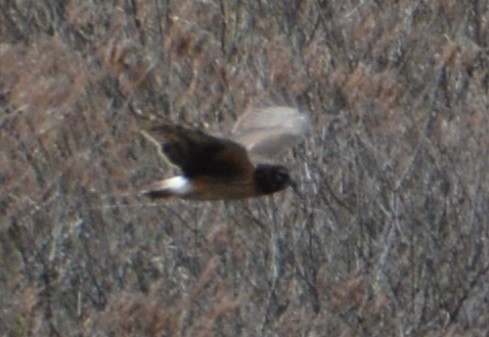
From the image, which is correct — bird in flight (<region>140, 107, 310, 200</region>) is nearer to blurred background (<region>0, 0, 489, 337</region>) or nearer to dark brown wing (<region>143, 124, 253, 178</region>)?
dark brown wing (<region>143, 124, 253, 178</region>)

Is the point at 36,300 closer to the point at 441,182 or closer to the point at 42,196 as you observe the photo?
the point at 42,196

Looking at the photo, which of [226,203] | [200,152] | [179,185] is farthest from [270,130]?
[200,152]

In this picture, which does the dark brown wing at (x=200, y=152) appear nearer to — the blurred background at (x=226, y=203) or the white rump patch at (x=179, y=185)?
the white rump patch at (x=179, y=185)

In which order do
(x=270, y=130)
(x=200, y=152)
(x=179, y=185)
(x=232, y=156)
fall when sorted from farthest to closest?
1. (x=270, y=130)
2. (x=179, y=185)
3. (x=232, y=156)
4. (x=200, y=152)

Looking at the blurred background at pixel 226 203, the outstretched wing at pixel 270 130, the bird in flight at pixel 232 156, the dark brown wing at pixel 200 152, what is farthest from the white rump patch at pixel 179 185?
the blurred background at pixel 226 203

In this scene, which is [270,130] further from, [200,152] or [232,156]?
[200,152]

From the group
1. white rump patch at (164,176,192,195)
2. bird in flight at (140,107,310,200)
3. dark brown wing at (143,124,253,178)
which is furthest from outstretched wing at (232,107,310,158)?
dark brown wing at (143,124,253,178)
